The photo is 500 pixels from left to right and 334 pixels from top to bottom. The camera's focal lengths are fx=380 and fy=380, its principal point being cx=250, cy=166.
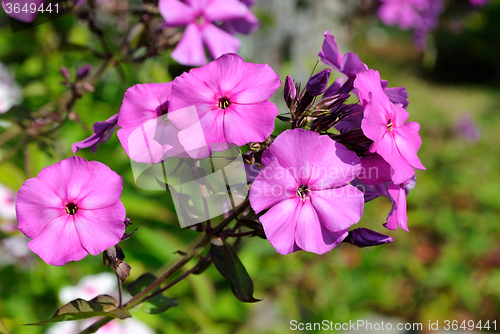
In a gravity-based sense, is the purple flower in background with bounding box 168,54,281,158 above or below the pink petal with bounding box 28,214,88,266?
above

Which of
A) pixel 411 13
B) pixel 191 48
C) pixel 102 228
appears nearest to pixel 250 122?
pixel 102 228

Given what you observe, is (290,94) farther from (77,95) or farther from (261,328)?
(261,328)

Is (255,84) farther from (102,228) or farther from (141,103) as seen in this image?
(102,228)

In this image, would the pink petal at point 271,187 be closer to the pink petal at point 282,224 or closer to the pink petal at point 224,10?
the pink petal at point 282,224

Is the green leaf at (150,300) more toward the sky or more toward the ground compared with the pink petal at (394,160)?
more toward the ground

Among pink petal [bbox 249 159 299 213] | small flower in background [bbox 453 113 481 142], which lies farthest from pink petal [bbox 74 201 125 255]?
small flower in background [bbox 453 113 481 142]

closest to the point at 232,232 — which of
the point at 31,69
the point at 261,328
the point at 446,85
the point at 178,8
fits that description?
the point at 178,8

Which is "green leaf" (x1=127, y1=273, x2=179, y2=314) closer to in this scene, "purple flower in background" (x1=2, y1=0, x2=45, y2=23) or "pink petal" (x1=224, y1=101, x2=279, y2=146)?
"pink petal" (x1=224, y1=101, x2=279, y2=146)

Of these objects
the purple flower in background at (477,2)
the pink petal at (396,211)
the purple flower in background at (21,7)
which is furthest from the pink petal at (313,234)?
the purple flower in background at (477,2)
